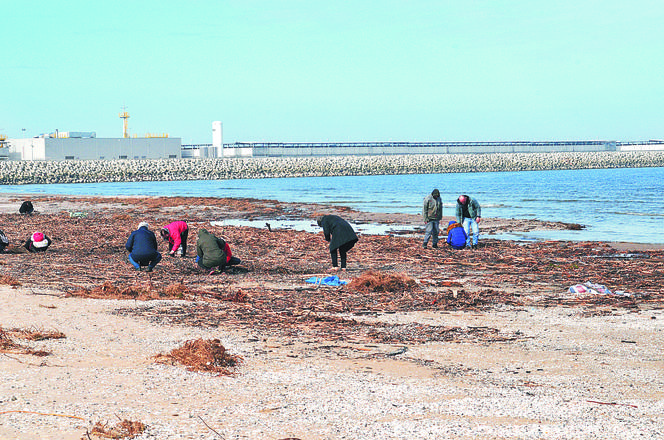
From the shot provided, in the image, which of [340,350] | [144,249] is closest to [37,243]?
[144,249]

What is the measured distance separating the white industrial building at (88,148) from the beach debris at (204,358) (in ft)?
385

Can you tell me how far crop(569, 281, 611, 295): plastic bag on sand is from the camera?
531 inches

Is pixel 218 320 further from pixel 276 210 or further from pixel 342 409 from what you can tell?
pixel 276 210

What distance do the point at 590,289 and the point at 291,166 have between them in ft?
384

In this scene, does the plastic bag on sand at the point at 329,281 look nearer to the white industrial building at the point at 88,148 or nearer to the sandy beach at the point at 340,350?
the sandy beach at the point at 340,350

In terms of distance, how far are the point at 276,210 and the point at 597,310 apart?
97.2 feet

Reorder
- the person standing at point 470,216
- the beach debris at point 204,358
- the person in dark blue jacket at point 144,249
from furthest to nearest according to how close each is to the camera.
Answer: the person standing at point 470,216 < the person in dark blue jacket at point 144,249 < the beach debris at point 204,358

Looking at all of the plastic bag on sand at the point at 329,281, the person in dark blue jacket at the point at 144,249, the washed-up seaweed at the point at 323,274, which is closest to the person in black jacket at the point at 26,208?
the washed-up seaweed at the point at 323,274

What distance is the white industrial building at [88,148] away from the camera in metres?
119

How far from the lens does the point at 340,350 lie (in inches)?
354

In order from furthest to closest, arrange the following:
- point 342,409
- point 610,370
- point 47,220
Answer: point 47,220 < point 610,370 < point 342,409

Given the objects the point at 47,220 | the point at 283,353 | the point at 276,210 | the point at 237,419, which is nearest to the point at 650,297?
the point at 283,353

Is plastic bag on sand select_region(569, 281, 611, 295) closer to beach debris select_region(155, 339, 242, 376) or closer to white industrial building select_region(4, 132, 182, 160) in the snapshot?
beach debris select_region(155, 339, 242, 376)

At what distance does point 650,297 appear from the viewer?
13.1 meters
